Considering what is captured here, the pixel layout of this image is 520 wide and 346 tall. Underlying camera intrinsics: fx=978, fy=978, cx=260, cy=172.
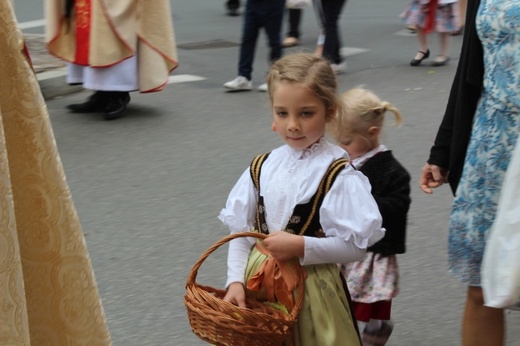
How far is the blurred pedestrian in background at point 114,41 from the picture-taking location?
23.3 feet

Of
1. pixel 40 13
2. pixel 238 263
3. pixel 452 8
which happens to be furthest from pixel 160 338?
pixel 40 13

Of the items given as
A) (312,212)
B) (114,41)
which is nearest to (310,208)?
(312,212)

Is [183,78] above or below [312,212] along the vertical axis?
below

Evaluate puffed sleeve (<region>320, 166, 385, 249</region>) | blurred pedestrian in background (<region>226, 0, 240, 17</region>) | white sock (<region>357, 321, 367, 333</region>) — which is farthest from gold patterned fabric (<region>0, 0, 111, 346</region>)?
blurred pedestrian in background (<region>226, 0, 240, 17</region>)

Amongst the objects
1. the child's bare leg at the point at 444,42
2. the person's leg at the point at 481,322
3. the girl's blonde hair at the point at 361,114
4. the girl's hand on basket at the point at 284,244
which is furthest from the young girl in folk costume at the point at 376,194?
the child's bare leg at the point at 444,42

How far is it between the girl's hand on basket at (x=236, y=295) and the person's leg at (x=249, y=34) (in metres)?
5.48

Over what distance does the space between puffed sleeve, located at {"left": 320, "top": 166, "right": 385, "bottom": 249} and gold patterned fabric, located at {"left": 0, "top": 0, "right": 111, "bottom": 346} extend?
763 mm

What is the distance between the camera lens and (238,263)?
9.71 ft

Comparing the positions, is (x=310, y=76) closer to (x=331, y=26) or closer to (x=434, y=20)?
(x=331, y=26)

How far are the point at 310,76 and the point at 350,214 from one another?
16.6 inches

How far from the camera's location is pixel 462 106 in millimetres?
3166

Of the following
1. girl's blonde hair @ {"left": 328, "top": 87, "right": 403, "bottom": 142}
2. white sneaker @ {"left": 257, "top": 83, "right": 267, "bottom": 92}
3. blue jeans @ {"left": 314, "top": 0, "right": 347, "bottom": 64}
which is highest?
girl's blonde hair @ {"left": 328, "top": 87, "right": 403, "bottom": 142}

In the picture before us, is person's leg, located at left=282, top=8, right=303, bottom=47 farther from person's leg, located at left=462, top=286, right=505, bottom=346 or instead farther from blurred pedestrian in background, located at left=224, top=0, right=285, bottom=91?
person's leg, located at left=462, top=286, right=505, bottom=346

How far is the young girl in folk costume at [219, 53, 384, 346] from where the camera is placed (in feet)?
9.28
